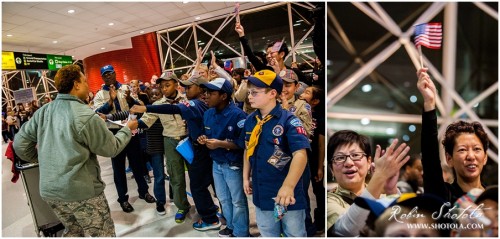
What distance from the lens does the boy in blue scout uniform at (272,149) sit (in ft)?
4.93

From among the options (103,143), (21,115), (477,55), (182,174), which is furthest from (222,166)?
(21,115)

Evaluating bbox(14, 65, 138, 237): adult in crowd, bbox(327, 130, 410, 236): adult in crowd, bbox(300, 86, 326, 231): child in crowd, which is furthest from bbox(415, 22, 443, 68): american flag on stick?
bbox(14, 65, 138, 237): adult in crowd

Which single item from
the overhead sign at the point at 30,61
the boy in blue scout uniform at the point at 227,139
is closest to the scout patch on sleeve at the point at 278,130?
the boy in blue scout uniform at the point at 227,139

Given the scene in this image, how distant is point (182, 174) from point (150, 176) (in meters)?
1.73

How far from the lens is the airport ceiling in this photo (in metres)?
2.01

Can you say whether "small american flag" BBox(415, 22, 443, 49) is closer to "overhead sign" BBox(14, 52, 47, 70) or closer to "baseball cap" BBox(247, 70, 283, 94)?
"baseball cap" BBox(247, 70, 283, 94)

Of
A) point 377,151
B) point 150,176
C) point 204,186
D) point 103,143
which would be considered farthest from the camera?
point 150,176

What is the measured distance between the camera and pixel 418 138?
1.54m

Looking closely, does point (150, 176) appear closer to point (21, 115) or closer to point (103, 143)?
point (103, 143)

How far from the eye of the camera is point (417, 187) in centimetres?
156

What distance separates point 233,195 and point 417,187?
1.20 meters

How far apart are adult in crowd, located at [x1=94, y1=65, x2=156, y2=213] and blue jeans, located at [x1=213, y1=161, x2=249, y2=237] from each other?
1.25 m

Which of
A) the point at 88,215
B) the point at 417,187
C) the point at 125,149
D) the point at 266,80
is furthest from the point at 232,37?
the point at 417,187

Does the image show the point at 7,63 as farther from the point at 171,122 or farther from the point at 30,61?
the point at 171,122
